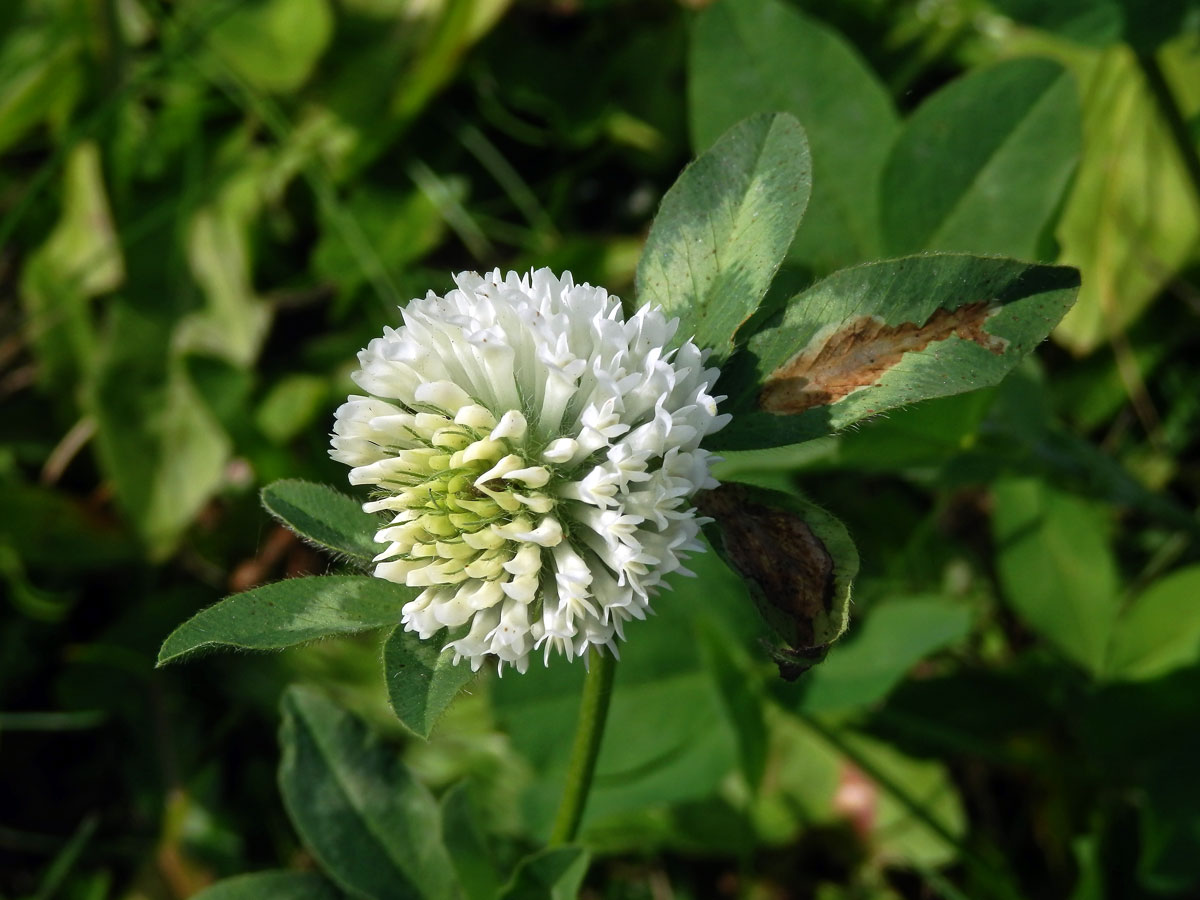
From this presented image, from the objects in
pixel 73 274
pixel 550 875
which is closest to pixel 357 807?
pixel 550 875

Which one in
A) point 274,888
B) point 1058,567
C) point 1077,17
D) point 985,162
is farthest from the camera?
point 1058,567

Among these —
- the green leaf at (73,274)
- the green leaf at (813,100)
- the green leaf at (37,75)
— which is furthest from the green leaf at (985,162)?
the green leaf at (37,75)

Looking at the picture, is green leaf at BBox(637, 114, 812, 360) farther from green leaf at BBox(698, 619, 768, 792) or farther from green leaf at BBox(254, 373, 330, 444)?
green leaf at BBox(254, 373, 330, 444)

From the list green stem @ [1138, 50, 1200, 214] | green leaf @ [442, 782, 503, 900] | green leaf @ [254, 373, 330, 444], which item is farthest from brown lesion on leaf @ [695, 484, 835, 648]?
green leaf @ [254, 373, 330, 444]

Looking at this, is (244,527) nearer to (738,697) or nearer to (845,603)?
(738,697)

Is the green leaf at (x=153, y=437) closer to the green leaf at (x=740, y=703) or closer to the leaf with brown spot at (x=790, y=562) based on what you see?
the green leaf at (x=740, y=703)

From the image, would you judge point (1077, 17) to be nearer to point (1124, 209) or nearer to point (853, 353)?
point (1124, 209)

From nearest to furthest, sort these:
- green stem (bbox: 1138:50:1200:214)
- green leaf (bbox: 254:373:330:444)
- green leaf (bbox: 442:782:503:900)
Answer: green leaf (bbox: 442:782:503:900), green stem (bbox: 1138:50:1200:214), green leaf (bbox: 254:373:330:444)
